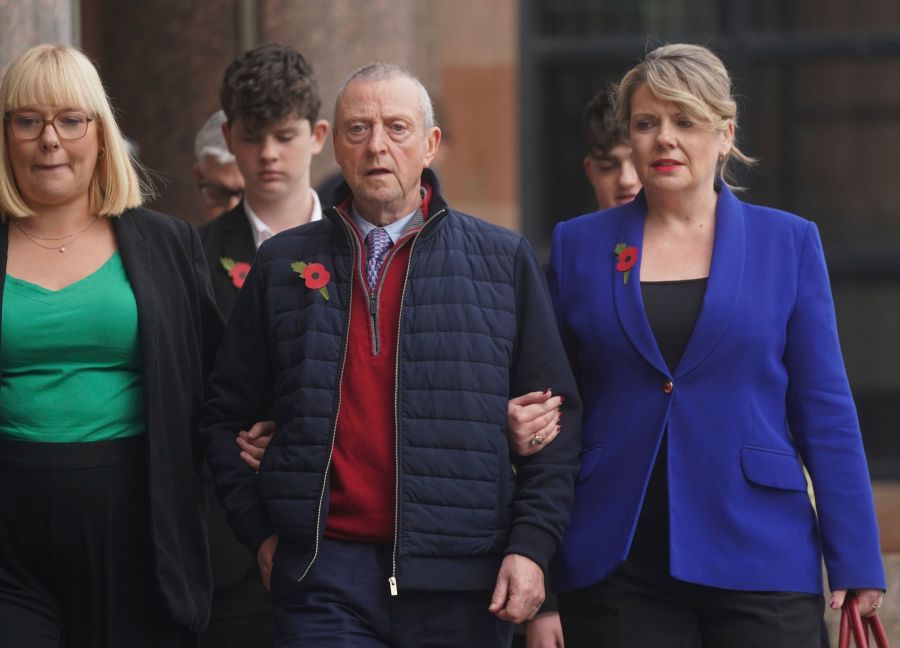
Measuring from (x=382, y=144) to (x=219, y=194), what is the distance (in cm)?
213

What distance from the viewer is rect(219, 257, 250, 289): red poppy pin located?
563 centimetres

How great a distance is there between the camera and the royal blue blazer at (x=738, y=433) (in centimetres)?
452

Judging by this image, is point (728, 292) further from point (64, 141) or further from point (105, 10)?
point (105, 10)

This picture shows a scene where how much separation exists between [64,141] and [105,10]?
12.5 ft

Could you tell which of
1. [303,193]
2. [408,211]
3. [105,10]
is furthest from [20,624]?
[105,10]

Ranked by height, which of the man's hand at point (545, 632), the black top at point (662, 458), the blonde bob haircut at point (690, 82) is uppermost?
the blonde bob haircut at point (690, 82)

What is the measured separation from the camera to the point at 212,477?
4.95 meters

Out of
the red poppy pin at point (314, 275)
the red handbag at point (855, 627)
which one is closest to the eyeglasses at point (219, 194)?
the red poppy pin at point (314, 275)

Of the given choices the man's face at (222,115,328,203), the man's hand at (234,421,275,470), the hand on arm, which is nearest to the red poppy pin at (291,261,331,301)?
the man's hand at (234,421,275,470)

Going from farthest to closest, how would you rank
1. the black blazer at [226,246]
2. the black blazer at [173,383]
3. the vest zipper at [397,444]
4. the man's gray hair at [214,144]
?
the man's gray hair at [214,144] → the black blazer at [226,246] → the black blazer at [173,383] → the vest zipper at [397,444]

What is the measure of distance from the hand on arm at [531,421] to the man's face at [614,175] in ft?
4.51

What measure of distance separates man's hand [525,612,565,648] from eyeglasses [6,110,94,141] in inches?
68.5

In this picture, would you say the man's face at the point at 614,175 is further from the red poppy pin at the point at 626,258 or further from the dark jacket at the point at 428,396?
the dark jacket at the point at 428,396

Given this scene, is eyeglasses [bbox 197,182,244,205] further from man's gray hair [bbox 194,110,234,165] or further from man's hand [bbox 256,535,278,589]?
man's hand [bbox 256,535,278,589]
